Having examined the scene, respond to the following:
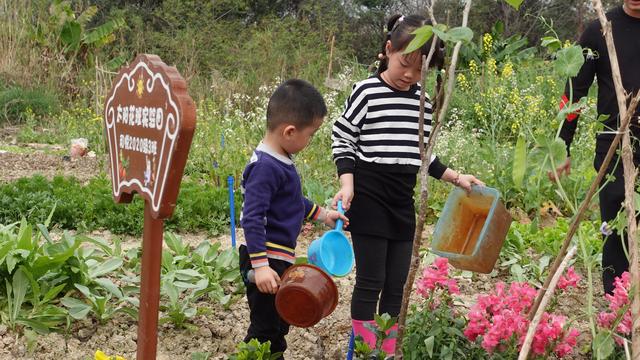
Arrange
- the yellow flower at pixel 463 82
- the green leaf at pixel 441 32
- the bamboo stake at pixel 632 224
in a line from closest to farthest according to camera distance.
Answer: the green leaf at pixel 441 32 → the bamboo stake at pixel 632 224 → the yellow flower at pixel 463 82

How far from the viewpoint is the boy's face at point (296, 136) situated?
7.77 ft

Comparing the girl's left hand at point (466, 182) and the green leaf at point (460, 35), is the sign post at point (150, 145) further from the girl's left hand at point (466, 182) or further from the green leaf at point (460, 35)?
the girl's left hand at point (466, 182)

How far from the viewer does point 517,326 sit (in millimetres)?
2043

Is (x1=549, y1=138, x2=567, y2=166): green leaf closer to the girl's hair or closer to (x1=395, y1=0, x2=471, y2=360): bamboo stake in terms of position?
(x1=395, y1=0, x2=471, y2=360): bamboo stake

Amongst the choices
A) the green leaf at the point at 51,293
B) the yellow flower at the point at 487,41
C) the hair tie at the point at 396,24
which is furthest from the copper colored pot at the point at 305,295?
the yellow flower at the point at 487,41

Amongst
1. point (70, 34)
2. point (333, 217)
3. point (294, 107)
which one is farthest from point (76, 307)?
point (70, 34)

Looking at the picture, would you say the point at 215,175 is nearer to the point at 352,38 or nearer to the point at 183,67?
the point at 183,67

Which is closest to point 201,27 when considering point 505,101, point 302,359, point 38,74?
point 38,74

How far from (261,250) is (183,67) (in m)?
10.3

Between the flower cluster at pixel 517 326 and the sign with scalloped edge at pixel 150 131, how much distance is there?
0.93 m

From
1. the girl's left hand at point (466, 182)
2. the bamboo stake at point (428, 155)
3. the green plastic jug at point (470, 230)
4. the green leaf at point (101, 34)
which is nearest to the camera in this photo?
the bamboo stake at point (428, 155)

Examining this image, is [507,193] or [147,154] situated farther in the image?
[507,193]

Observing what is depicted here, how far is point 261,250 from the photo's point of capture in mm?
2285

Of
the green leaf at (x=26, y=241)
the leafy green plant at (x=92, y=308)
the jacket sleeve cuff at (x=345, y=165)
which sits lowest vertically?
the leafy green plant at (x=92, y=308)
